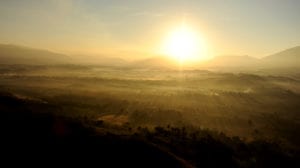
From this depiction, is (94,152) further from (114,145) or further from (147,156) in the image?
(147,156)

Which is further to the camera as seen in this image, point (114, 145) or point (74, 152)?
point (114, 145)

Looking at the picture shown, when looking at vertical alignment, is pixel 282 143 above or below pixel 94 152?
below

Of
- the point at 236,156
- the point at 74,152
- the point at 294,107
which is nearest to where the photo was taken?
the point at 74,152

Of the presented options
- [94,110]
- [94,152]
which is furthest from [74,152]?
[94,110]

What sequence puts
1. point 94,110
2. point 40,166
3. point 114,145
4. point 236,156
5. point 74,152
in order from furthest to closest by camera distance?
point 94,110, point 236,156, point 114,145, point 74,152, point 40,166

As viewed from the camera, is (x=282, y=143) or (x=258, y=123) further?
(x=258, y=123)

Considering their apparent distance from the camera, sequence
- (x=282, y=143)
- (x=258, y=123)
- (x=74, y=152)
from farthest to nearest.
Result: (x=258, y=123) → (x=282, y=143) → (x=74, y=152)

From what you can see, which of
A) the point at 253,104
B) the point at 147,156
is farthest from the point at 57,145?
the point at 253,104

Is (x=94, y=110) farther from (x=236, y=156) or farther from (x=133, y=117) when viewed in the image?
(x=236, y=156)

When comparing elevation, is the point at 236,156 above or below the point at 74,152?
below
